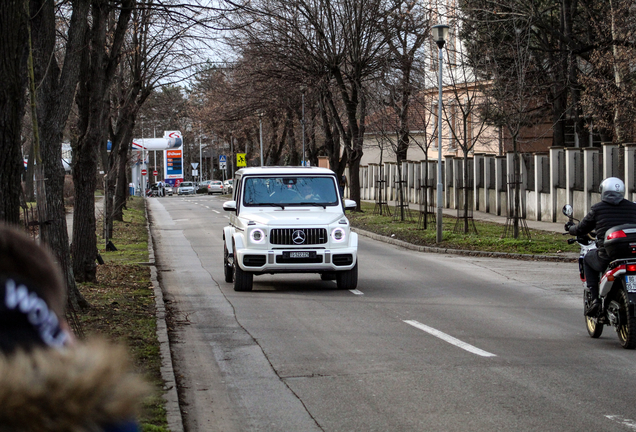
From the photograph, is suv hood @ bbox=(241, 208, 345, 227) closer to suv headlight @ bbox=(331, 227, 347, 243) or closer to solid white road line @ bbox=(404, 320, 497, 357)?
suv headlight @ bbox=(331, 227, 347, 243)

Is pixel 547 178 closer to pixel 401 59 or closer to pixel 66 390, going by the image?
pixel 401 59

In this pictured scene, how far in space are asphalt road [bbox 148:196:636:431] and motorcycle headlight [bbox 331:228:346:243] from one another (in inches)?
35.6

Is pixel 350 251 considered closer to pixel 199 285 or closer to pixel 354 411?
pixel 199 285

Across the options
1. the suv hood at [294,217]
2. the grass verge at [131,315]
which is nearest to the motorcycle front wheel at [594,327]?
the grass verge at [131,315]

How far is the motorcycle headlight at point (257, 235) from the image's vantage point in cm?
1349

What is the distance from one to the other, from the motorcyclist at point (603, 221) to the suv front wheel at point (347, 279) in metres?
5.32

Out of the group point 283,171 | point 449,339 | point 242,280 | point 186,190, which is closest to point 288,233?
point 242,280

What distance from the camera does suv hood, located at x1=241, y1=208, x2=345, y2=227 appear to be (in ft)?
44.8

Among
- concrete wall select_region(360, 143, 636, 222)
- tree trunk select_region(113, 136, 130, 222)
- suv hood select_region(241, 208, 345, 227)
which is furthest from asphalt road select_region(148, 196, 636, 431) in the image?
tree trunk select_region(113, 136, 130, 222)

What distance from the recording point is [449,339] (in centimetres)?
922

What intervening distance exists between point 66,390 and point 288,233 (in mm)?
12220

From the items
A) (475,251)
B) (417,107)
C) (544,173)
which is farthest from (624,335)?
(417,107)

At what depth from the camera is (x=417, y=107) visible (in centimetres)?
3409

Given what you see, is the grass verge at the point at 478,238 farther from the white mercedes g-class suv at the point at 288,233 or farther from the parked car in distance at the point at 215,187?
the parked car in distance at the point at 215,187
